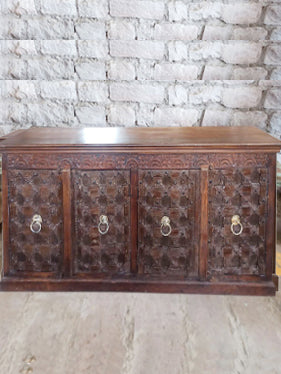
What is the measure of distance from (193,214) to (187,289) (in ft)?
1.38

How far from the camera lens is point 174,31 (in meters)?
3.01

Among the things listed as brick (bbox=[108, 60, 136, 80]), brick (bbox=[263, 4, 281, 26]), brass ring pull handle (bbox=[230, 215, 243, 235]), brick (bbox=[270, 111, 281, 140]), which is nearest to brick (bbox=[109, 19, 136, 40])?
brick (bbox=[108, 60, 136, 80])

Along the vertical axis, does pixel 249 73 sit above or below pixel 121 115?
above

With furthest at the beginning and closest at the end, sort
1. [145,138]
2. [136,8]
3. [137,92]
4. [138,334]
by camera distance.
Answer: [137,92]
[136,8]
[145,138]
[138,334]

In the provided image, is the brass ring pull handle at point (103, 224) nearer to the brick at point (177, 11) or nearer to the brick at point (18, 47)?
the brick at point (18, 47)

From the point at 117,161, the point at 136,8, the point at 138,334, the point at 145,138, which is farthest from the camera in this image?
the point at 136,8

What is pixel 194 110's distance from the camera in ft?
10.2

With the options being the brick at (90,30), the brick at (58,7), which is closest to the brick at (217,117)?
the brick at (90,30)

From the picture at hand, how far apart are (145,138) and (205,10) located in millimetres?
1184

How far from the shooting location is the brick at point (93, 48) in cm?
302

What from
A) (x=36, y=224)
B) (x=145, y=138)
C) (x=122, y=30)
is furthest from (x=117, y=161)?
(x=122, y=30)

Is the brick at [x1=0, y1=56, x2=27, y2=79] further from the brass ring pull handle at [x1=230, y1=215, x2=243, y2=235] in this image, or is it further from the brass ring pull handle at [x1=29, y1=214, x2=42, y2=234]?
the brass ring pull handle at [x1=230, y1=215, x2=243, y2=235]

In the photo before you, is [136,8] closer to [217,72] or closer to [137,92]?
[137,92]

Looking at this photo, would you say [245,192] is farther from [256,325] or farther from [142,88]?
[142,88]
